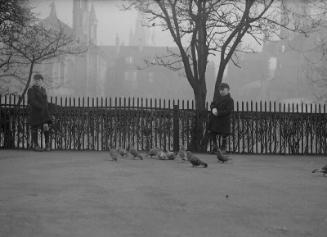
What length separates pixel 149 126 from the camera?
56.4 feet

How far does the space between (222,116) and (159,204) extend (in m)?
9.84

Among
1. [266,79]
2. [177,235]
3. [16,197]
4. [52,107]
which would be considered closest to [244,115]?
[52,107]

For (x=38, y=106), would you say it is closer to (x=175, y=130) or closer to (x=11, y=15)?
(x=175, y=130)

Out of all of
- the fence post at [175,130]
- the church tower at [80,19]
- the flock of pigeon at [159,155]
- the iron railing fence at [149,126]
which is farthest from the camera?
the church tower at [80,19]

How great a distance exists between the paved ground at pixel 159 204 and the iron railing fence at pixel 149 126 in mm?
7603

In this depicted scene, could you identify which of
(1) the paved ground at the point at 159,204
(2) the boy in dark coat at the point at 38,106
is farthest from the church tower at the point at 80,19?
(1) the paved ground at the point at 159,204

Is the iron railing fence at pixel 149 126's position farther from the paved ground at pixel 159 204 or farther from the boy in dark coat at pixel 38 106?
the paved ground at pixel 159 204

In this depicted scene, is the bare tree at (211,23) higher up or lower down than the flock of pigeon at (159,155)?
higher up

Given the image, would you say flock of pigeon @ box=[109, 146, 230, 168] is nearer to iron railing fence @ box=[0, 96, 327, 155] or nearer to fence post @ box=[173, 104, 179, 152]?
fence post @ box=[173, 104, 179, 152]

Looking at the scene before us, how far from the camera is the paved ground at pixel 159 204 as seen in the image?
4.45 metres

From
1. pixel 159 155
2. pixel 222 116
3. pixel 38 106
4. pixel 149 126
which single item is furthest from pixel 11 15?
pixel 159 155

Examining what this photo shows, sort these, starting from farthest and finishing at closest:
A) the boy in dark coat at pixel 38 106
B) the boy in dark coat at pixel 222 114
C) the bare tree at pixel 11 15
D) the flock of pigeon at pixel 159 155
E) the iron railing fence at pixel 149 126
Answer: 1. the bare tree at pixel 11 15
2. the iron railing fence at pixel 149 126
3. the boy in dark coat at pixel 38 106
4. the boy in dark coat at pixel 222 114
5. the flock of pigeon at pixel 159 155

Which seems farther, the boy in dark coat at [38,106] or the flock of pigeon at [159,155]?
the boy in dark coat at [38,106]

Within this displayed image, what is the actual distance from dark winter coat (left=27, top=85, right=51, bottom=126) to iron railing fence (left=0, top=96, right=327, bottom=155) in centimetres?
146
